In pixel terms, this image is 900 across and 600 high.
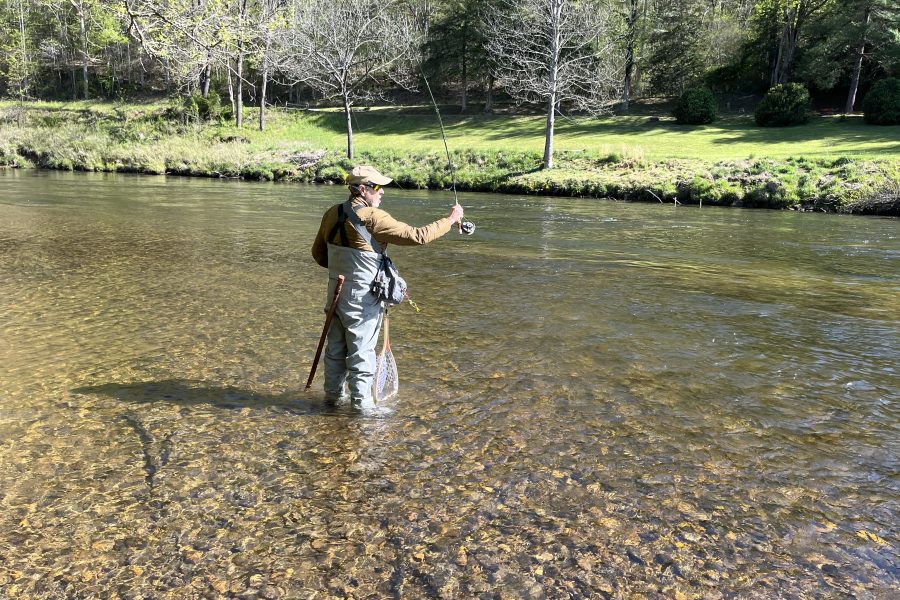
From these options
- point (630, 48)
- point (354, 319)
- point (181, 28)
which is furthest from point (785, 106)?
point (354, 319)

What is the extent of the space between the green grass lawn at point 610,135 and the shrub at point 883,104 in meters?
0.63

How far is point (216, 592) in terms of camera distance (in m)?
3.65

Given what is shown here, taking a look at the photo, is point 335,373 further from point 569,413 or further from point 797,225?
point 797,225

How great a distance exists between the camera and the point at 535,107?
57.5m

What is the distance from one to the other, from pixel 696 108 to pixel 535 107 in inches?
654

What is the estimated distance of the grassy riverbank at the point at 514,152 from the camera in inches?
1043

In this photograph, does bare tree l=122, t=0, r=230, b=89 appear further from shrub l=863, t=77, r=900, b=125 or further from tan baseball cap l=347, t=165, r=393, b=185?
shrub l=863, t=77, r=900, b=125

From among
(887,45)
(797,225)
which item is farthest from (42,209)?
(887,45)

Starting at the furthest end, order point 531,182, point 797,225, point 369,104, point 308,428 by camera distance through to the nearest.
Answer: point 369,104 → point 531,182 → point 797,225 → point 308,428

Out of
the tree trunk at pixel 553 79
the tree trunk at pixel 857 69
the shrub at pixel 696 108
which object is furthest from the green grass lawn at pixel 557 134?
the tree trunk at pixel 857 69

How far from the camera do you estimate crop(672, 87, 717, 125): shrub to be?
4394cm

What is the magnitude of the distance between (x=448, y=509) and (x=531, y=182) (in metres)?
27.8

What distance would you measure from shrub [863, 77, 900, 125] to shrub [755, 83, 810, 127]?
3.27 meters

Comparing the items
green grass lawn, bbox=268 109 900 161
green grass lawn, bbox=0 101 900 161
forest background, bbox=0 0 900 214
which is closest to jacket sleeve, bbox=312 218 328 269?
forest background, bbox=0 0 900 214
